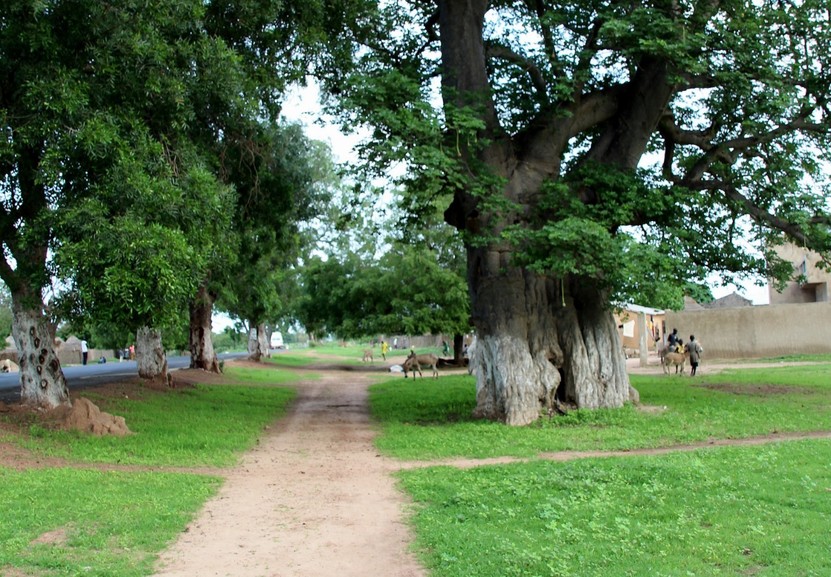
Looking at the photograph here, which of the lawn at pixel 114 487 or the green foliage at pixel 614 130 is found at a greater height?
the green foliage at pixel 614 130

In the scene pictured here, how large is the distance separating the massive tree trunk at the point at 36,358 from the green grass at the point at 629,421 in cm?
600

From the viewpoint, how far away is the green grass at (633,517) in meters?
5.73

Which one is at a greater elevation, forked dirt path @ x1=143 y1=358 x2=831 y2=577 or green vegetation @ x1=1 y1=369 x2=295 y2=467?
green vegetation @ x1=1 y1=369 x2=295 y2=467

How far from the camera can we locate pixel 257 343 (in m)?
43.5

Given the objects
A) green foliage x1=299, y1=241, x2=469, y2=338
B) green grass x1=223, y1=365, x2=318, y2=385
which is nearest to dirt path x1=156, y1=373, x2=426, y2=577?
green grass x1=223, y1=365, x2=318, y2=385

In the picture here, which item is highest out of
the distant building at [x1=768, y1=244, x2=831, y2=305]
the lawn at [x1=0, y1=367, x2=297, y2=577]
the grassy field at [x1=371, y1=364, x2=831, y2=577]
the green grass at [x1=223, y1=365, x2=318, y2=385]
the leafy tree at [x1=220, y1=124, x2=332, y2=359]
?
the leafy tree at [x1=220, y1=124, x2=332, y2=359]

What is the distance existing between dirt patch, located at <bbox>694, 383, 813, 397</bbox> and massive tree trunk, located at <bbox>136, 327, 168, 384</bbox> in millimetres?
14539

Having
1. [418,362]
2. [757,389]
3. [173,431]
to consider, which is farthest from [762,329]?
[173,431]

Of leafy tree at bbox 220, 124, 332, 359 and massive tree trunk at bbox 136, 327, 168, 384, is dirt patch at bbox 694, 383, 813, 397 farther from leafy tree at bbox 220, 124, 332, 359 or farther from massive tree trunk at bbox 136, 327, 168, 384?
massive tree trunk at bbox 136, 327, 168, 384

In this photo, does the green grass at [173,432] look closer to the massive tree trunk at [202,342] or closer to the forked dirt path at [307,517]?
the forked dirt path at [307,517]

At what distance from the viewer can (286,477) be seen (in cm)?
1057

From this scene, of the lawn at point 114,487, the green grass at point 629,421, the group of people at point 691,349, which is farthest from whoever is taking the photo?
the group of people at point 691,349

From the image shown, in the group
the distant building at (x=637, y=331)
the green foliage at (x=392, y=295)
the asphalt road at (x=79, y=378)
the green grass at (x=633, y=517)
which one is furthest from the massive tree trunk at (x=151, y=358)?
the distant building at (x=637, y=331)

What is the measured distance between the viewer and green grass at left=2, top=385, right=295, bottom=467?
38.9 feet
